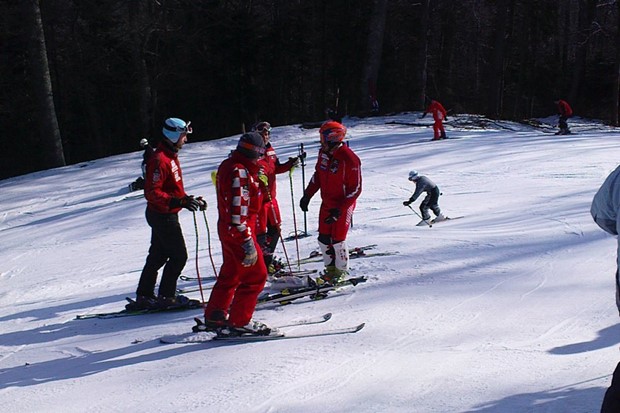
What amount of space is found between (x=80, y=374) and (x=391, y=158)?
12483mm

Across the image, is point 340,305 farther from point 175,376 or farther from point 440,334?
point 175,376

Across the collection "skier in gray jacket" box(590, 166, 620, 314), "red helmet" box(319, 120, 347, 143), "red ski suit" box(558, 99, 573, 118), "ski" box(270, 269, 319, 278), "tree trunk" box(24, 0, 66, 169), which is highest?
"tree trunk" box(24, 0, 66, 169)

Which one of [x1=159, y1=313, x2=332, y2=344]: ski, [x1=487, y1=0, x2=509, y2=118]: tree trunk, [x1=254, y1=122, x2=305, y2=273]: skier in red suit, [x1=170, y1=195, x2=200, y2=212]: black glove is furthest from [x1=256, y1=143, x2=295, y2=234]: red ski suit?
[x1=487, y1=0, x2=509, y2=118]: tree trunk

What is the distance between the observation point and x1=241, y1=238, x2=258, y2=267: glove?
504 centimetres

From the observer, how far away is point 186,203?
19.4 ft

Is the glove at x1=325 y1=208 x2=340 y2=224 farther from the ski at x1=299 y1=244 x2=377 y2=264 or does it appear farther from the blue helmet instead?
the blue helmet

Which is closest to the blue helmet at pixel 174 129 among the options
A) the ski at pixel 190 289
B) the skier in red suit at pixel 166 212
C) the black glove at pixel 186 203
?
the skier in red suit at pixel 166 212

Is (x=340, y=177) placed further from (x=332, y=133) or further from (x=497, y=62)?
(x=497, y=62)

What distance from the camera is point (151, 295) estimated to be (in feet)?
21.5

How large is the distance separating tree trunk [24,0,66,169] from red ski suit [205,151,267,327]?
1735 centimetres

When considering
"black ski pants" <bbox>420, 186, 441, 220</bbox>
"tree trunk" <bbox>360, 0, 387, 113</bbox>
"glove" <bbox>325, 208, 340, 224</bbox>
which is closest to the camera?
"glove" <bbox>325, 208, 340, 224</bbox>

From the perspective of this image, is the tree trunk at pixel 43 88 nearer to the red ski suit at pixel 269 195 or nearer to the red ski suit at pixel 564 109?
the red ski suit at pixel 269 195

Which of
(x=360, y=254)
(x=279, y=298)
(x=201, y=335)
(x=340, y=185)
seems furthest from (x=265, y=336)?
(x=360, y=254)

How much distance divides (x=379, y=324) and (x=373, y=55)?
24659mm
